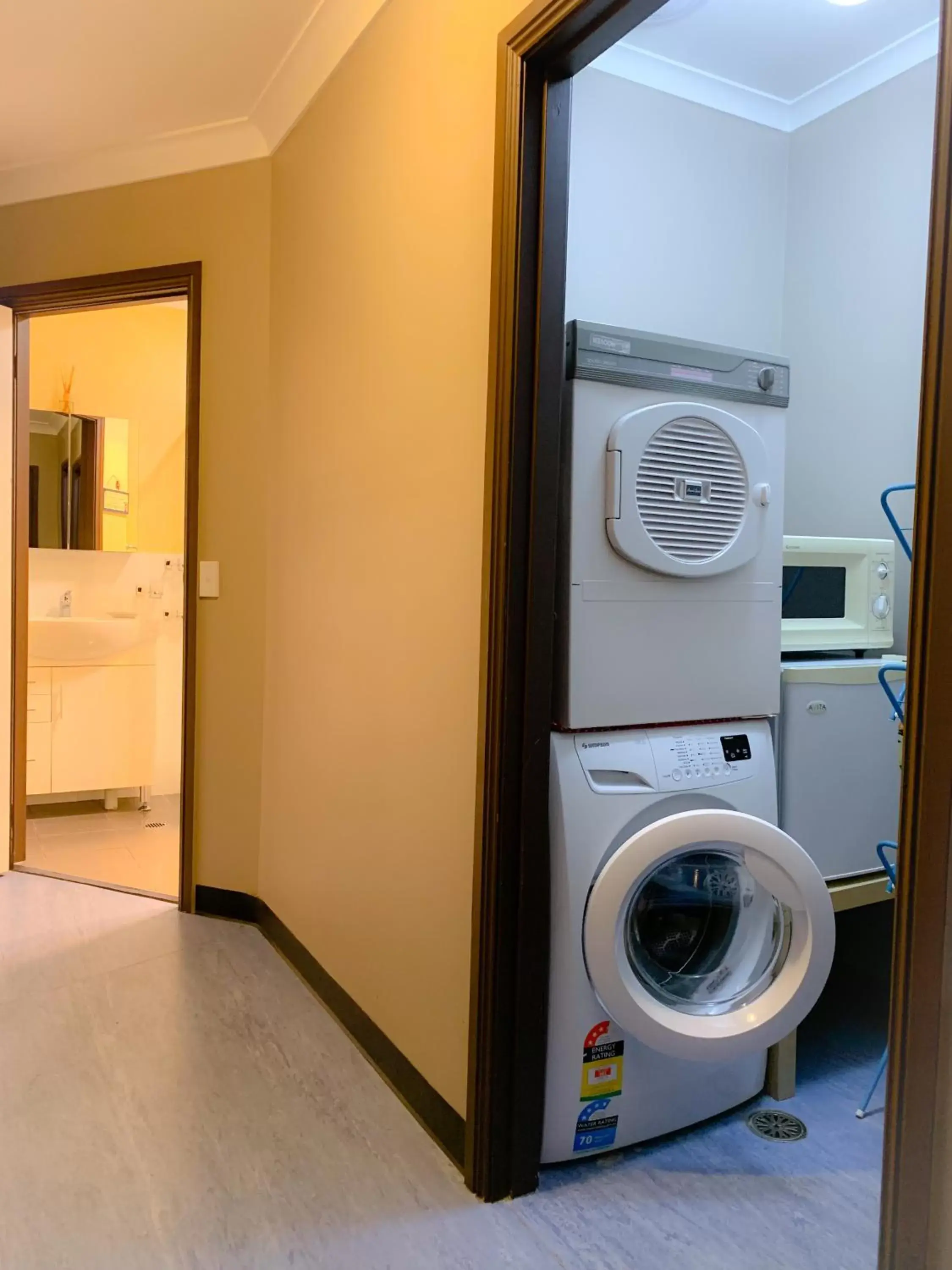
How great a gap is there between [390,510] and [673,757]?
791mm

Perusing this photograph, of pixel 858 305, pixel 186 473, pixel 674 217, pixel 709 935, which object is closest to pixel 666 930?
pixel 709 935

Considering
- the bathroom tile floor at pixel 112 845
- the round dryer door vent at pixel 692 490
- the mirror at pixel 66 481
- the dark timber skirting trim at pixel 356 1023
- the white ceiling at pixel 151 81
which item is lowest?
the bathroom tile floor at pixel 112 845

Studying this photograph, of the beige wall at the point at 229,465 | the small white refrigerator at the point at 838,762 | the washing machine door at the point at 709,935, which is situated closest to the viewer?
the washing machine door at the point at 709,935

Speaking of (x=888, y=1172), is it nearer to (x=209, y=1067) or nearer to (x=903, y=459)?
(x=209, y=1067)

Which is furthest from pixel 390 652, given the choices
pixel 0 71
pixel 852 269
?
pixel 0 71

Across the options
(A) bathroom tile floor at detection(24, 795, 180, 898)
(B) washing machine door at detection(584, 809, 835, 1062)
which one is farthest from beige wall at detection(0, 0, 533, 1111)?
(A) bathroom tile floor at detection(24, 795, 180, 898)

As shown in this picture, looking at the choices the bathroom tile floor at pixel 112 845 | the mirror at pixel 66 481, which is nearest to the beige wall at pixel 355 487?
the bathroom tile floor at pixel 112 845

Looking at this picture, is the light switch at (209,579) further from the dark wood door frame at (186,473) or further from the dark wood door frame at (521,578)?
the dark wood door frame at (521,578)

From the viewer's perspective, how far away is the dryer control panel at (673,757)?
5.40 feet

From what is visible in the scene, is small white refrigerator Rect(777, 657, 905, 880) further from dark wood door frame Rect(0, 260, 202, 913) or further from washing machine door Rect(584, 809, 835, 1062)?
dark wood door frame Rect(0, 260, 202, 913)

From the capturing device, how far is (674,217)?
8.22 ft

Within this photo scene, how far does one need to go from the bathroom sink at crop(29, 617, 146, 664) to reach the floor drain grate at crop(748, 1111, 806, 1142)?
3.21 meters

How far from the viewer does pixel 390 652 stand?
1.95 metres

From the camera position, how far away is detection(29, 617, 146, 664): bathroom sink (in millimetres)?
3828
